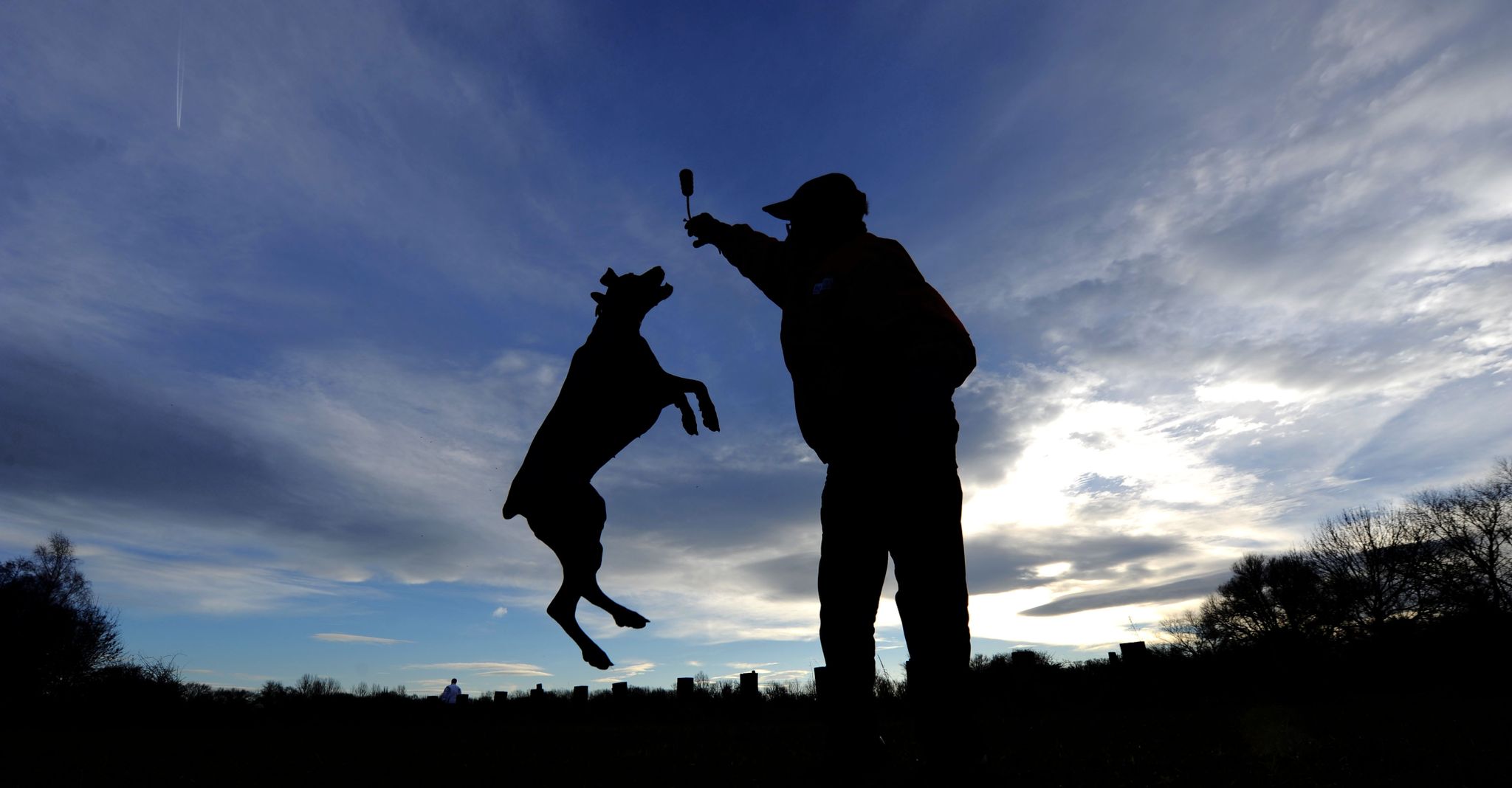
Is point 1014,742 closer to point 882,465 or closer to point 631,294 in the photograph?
point 882,465

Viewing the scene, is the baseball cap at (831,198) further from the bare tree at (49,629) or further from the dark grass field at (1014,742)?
the bare tree at (49,629)

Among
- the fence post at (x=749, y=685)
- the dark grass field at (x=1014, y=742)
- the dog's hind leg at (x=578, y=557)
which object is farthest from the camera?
the fence post at (x=749, y=685)

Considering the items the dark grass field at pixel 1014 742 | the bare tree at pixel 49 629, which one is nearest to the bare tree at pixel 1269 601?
the dark grass field at pixel 1014 742

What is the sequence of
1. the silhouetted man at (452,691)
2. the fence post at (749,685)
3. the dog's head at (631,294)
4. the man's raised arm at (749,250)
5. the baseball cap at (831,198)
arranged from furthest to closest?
the silhouetted man at (452,691)
the fence post at (749,685)
the dog's head at (631,294)
the man's raised arm at (749,250)
the baseball cap at (831,198)

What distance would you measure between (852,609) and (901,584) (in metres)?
0.35

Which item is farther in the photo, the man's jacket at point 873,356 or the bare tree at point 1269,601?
the bare tree at point 1269,601

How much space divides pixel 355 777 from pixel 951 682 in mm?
3705

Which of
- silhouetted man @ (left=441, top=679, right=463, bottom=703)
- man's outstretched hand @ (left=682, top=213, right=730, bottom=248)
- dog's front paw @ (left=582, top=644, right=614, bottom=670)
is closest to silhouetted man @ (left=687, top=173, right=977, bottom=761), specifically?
man's outstretched hand @ (left=682, top=213, right=730, bottom=248)

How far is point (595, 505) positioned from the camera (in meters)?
5.01

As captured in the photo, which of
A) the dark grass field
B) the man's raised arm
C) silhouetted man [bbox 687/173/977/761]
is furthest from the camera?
the man's raised arm

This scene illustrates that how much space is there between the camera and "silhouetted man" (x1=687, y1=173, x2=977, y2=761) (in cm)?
275

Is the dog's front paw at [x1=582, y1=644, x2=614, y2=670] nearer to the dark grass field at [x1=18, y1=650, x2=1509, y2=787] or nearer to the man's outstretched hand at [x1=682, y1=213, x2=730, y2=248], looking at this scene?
the dark grass field at [x1=18, y1=650, x2=1509, y2=787]

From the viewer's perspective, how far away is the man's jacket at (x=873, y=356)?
2.89 metres

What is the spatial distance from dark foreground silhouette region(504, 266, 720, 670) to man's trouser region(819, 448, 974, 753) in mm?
2263
